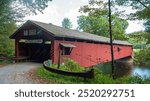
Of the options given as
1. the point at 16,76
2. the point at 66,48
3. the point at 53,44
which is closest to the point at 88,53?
the point at 66,48

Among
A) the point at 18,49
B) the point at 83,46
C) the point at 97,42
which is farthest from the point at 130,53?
the point at 18,49

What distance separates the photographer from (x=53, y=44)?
18.8 metres

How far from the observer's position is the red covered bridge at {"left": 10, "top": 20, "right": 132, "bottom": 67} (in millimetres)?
19253

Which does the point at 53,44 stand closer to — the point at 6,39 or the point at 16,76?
the point at 16,76

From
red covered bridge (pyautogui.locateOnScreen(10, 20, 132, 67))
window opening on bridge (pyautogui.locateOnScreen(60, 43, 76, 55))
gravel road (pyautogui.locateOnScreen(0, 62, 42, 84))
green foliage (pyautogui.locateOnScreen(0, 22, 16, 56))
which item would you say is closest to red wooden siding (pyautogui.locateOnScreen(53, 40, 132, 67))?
red covered bridge (pyautogui.locateOnScreen(10, 20, 132, 67))

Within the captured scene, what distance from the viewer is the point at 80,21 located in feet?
258

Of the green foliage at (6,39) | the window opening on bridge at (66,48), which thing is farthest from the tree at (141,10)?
the green foliage at (6,39)

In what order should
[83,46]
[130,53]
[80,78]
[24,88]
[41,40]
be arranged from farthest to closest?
1. [130,53]
2. [83,46]
3. [41,40]
4. [80,78]
5. [24,88]

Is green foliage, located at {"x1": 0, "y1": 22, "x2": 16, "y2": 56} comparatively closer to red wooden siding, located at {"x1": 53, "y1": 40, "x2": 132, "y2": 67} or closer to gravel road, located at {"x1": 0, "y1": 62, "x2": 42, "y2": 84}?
red wooden siding, located at {"x1": 53, "y1": 40, "x2": 132, "y2": 67}

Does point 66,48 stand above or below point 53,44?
below

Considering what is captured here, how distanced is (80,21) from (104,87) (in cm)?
7188

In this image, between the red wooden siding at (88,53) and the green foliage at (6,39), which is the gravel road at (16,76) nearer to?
the red wooden siding at (88,53)

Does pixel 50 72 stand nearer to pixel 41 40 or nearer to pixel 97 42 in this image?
pixel 41 40

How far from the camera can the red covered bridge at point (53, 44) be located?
19.3m
